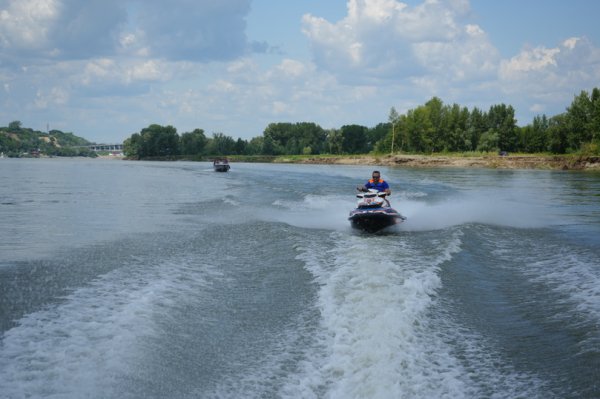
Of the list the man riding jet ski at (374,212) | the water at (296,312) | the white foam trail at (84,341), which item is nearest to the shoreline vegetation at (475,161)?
the man riding jet ski at (374,212)

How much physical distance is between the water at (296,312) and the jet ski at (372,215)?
1.91ft

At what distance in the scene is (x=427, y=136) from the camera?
129 m

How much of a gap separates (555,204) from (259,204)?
17.7 metres

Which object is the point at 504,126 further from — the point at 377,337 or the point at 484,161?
the point at 377,337

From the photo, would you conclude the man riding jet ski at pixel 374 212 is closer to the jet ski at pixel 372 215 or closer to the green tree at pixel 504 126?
the jet ski at pixel 372 215

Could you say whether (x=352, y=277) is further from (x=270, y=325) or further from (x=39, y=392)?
(x=39, y=392)

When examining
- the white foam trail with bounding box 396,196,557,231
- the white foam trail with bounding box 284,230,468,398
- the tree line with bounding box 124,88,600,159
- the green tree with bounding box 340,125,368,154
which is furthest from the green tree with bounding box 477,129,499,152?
the white foam trail with bounding box 284,230,468,398

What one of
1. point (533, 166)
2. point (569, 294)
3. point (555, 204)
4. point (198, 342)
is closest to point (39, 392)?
point (198, 342)

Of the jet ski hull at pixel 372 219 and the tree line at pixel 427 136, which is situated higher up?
the tree line at pixel 427 136

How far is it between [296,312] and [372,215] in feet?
32.3

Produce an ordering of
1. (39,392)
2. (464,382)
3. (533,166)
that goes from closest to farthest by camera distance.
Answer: (39,392) → (464,382) → (533,166)

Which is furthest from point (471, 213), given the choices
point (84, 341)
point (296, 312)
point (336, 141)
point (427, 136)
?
point (336, 141)

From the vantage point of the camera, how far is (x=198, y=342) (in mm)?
8742

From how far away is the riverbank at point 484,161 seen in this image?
85625 mm
